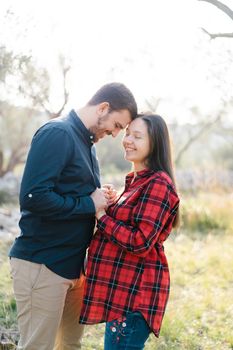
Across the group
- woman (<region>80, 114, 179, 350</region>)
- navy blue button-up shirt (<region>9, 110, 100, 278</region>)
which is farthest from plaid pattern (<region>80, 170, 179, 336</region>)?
navy blue button-up shirt (<region>9, 110, 100, 278</region>)

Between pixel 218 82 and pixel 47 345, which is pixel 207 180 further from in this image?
pixel 47 345

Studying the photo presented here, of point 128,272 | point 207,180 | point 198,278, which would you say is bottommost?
point 207,180

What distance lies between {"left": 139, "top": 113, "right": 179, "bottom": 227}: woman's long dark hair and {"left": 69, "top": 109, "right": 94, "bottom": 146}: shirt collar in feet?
1.15

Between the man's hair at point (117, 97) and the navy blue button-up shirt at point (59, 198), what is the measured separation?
0.21 metres

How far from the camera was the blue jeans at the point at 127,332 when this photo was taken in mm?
2918

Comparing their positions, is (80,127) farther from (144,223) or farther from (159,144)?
(144,223)

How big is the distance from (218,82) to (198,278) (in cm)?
276

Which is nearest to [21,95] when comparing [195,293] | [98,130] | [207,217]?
[207,217]

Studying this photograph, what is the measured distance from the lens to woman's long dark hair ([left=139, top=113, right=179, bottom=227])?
10.3 feet

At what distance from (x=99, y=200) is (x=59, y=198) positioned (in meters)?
0.27

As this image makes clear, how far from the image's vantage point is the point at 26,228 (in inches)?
121

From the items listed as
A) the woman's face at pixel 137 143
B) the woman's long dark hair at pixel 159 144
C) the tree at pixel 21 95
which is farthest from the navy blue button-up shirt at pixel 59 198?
the tree at pixel 21 95

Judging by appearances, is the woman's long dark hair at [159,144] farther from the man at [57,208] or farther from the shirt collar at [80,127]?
the shirt collar at [80,127]

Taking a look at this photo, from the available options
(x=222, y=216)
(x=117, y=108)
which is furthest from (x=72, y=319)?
(x=222, y=216)
